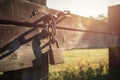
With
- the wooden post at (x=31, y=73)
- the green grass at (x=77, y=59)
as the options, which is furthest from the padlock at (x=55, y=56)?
the green grass at (x=77, y=59)

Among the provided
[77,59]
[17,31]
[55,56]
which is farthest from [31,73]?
[77,59]

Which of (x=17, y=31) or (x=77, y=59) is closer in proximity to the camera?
(x=17, y=31)

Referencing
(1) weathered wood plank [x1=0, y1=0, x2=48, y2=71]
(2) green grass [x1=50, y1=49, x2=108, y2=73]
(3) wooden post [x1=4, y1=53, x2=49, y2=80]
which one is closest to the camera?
(1) weathered wood plank [x1=0, y1=0, x2=48, y2=71]

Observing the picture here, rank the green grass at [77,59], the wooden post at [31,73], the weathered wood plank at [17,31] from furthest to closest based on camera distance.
A: the green grass at [77,59] < the wooden post at [31,73] < the weathered wood plank at [17,31]

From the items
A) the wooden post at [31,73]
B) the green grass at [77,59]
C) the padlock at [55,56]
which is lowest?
the green grass at [77,59]

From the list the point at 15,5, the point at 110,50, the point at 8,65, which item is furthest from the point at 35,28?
the point at 110,50

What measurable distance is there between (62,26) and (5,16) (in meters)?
0.58

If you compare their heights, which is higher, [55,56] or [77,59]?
[55,56]

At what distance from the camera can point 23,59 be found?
4.14 feet

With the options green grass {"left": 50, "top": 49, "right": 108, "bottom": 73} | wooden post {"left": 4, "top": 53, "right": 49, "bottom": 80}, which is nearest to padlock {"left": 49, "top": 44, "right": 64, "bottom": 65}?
wooden post {"left": 4, "top": 53, "right": 49, "bottom": 80}

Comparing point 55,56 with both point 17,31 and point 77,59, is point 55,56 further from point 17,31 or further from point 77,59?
point 77,59

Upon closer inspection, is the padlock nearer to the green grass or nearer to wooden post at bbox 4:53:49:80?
wooden post at bbox 4:53:49:80

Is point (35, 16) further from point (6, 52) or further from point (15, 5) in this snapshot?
point (6, 52)

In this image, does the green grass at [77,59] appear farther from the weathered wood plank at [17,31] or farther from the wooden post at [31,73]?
the weathered wood plank at [17,31]
